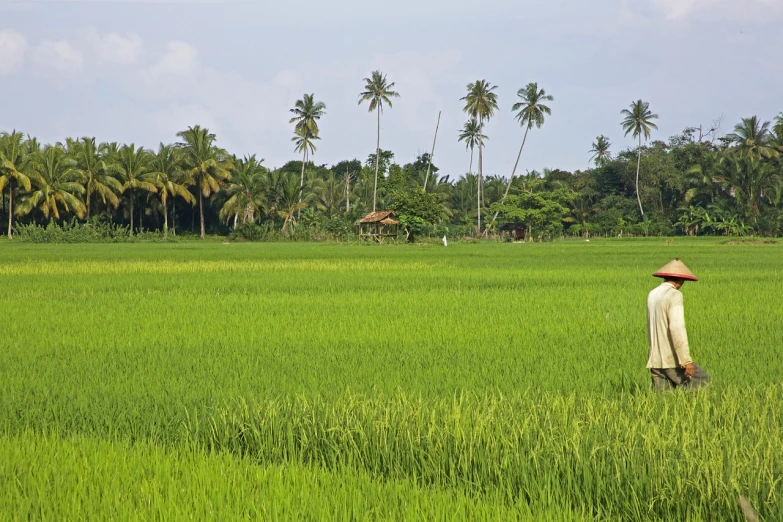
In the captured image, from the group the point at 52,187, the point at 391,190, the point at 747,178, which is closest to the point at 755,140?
the point at 747,178

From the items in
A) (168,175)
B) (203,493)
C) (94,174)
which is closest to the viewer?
(203,493)

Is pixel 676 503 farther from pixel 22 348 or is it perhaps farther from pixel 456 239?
pixel 456 239

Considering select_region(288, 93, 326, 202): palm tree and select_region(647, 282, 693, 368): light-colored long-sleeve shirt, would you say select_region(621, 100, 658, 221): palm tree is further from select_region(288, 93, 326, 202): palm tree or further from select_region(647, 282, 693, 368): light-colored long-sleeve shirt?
select_region(647, 282, 693, 368): light-colored long-sleeve shirt

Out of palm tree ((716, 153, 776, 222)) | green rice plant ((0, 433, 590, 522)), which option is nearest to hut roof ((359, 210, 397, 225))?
palm tree ((716, 153, 776, 222))

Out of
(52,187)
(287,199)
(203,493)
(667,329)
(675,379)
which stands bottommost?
(203,493)

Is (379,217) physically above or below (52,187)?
below

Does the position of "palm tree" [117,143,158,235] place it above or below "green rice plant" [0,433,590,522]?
above

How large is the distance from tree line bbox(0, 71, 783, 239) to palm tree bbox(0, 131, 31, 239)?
0.07 meters

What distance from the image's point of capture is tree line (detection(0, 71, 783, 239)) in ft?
141

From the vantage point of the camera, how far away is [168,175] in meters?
45.5

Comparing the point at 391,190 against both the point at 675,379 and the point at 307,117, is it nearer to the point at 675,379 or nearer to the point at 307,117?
the point at 307,117

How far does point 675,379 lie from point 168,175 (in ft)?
142

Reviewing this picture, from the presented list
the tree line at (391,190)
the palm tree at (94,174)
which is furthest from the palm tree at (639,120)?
the palm tree at (94,174)

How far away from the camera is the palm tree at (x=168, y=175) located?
1741 inches
